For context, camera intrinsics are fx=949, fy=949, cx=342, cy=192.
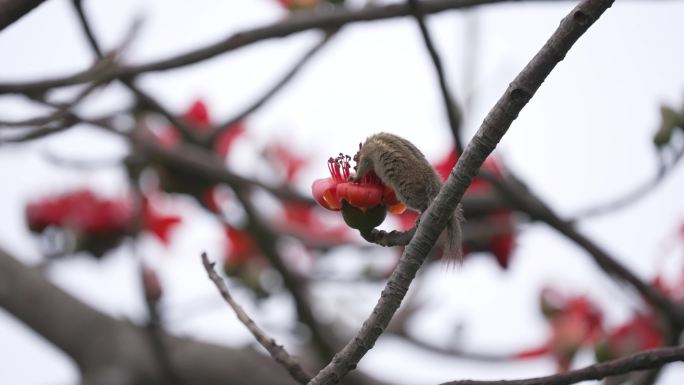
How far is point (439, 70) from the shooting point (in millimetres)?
1495

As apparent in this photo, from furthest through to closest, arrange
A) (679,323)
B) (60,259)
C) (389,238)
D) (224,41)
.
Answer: (60,259) < (679,323) < (224,41) < (389,238)

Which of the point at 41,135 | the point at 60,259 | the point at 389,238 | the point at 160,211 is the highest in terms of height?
the point at 160,211

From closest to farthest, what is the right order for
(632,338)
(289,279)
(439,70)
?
1. (439,70)
2. (632,338)
3. (289,279)

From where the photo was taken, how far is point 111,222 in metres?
3.48

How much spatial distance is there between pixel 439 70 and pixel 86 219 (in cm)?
226

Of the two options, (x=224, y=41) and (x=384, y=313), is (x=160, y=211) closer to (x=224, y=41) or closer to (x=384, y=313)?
(x=224, y=41)

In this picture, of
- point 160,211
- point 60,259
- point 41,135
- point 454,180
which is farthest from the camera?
point 160,211

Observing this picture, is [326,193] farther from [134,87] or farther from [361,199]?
[134,87]

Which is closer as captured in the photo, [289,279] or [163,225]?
[289,279]

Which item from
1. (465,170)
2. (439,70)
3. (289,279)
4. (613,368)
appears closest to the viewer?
(465,170)

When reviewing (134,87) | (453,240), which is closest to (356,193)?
(453,240)

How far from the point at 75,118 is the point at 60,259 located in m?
1.85

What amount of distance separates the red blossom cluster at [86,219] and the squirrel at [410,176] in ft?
8.20

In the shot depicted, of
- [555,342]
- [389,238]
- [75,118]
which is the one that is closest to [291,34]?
[75,118]
